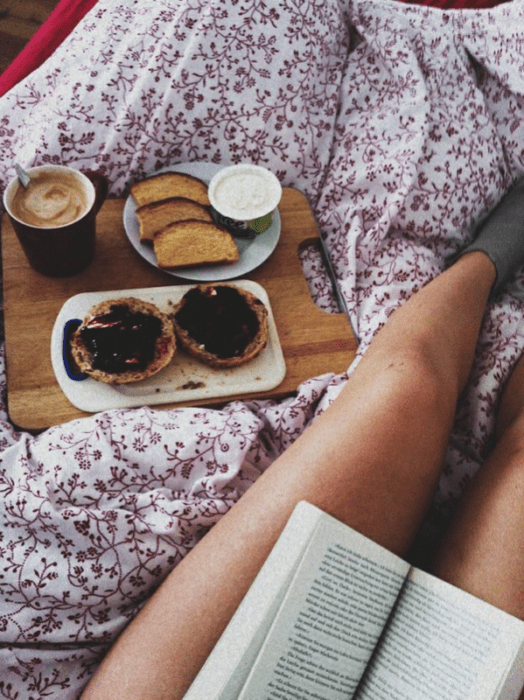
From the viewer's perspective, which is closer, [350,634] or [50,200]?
[350,634]

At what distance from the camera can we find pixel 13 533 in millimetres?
777

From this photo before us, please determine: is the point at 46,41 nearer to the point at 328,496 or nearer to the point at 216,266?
the point at 216,266

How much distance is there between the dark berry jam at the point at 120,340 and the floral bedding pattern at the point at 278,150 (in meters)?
0.08

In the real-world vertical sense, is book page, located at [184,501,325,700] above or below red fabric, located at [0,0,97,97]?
below

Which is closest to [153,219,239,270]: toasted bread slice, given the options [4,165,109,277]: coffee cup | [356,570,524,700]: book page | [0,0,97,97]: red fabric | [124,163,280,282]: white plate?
[124,163,280,282]: white plate

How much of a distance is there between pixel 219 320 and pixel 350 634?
509mm

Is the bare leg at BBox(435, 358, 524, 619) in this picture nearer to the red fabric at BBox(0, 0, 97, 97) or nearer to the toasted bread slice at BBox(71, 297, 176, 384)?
the toasted bread slice at BBox(71, 297, 176, 384)

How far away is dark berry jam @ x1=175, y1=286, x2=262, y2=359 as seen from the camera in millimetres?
966

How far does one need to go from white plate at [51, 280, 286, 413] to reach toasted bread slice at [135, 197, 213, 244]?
110mm

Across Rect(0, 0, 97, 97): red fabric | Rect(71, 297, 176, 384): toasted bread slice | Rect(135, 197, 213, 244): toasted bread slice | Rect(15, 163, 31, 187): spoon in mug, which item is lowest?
Rect(71, 297, 176, 384): toasted bread slice

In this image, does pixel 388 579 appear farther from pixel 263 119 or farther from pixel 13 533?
A: pixel 263 119

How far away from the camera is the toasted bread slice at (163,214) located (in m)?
1.06

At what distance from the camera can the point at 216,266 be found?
3.56ft

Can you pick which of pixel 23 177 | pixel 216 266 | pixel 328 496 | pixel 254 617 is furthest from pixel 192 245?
pixel 254 617
